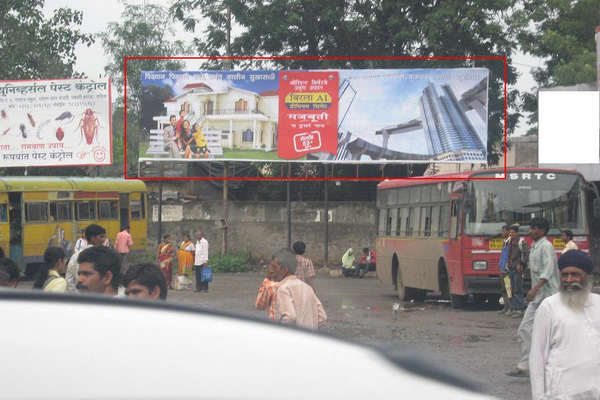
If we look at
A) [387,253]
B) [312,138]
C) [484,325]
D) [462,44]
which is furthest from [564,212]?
[462,44]

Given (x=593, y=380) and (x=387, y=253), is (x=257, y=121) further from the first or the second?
(x=593, y=380)

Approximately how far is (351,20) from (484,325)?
17621 millimetres

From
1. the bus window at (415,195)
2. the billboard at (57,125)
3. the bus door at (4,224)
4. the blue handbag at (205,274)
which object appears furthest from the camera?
the billboard at (57,125)

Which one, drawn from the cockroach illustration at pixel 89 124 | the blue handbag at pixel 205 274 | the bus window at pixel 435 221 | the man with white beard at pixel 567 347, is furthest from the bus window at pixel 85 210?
the man with white beard at pixel 567 347

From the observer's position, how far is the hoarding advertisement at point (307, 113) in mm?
29016

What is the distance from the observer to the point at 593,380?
208 inches

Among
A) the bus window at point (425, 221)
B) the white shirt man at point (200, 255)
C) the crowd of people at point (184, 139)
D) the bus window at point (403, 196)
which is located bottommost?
the white shirt man at point (200, 255)

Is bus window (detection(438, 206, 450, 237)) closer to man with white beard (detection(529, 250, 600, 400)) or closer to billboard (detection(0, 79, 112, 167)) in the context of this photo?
billboard (detection(0, 79, 112, 167))

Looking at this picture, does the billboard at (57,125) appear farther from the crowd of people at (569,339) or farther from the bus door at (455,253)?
the crowd of people at (569,339)

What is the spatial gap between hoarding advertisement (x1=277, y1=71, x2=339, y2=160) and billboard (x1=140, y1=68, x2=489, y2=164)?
3 centimetres

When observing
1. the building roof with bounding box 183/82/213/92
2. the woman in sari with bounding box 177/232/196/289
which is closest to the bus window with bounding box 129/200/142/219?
the building roof with bounding box 183/82/213/92

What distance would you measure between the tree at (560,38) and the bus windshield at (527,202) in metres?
6.14

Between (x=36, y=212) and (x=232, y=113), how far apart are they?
596cm

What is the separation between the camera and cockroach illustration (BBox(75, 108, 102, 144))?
3036 centimetres
